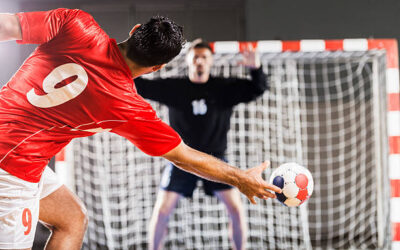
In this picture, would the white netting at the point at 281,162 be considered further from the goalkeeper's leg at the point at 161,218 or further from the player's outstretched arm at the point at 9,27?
the player's outstretched arm at the point at 9,27

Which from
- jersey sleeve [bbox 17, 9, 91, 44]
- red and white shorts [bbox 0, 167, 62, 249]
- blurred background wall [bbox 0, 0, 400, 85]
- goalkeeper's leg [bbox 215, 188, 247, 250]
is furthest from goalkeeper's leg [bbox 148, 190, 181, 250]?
blurred background wall [bbox 0, 0, 400, 85]

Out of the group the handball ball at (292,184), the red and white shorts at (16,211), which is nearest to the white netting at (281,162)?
the handball ball at (292,184)

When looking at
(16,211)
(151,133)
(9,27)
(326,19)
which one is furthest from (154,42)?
(326,19)

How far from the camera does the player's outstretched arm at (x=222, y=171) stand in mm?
1753

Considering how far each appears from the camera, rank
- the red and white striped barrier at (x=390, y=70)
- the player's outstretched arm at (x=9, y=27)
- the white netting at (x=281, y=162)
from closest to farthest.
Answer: the player's outstretched arm at (x=9, y=27) < the red and white striped barrier at (x=390, y=70) < the white netting at (x=281, y=162)

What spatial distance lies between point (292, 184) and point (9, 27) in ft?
4.48

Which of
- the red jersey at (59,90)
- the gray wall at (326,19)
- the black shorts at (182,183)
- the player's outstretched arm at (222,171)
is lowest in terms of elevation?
the black shorts at (182,183)

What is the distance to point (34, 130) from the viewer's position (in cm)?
162

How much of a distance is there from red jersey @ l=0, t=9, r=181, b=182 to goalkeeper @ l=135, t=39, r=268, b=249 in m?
1.44

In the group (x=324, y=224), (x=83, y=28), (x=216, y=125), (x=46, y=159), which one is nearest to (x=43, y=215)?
(x=46, y=159)

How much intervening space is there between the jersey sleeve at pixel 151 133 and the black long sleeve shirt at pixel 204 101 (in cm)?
138

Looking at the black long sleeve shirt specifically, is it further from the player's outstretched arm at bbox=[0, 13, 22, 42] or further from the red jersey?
the player's outstretched arm at bbox=[0, 13, 22, 42]

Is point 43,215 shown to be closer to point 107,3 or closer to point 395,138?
point 395,138

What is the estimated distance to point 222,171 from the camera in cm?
178
